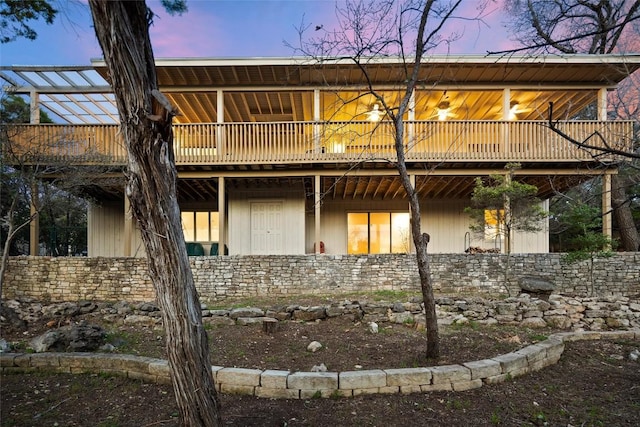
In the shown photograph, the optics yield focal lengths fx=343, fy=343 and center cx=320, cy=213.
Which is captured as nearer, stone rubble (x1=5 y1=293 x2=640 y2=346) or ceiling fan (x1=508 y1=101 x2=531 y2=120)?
stone rubble (x1=5 y1=293 x2=640 y2=346)

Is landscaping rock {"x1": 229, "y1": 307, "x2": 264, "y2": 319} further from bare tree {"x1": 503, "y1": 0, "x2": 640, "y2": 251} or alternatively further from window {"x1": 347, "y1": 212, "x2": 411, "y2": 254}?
window {"x1": 347, "y1": 212, "x2": 411, "y2": 254}

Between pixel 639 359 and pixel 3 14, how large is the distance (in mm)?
11314

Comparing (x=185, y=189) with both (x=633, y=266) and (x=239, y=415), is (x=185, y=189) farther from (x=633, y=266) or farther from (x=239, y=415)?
(x=633, y=266)

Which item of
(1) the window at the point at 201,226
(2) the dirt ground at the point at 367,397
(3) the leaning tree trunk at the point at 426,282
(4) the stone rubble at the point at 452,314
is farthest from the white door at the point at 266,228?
(3) the leaning tree trunk at the point at 426,282

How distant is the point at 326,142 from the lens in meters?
10.5

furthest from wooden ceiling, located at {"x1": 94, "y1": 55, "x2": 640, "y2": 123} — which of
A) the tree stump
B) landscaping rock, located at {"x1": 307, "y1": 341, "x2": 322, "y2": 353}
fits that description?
landscaping rock, located at {"x1": 307, "y1": 341, "x2": 322, "y2": 353}

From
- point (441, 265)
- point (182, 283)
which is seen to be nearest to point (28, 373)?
point (182, 283)

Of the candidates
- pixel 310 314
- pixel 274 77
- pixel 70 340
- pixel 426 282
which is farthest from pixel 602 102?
pixel 70 340

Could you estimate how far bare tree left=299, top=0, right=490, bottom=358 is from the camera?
4.38 m

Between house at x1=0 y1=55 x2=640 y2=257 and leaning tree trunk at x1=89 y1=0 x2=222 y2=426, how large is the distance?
22.4 feet

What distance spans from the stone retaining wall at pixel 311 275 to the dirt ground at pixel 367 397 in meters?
3.86

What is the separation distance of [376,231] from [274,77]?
680 centimetres

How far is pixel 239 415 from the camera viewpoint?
318cm

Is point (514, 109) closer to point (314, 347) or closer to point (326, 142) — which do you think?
point (326, 142)
